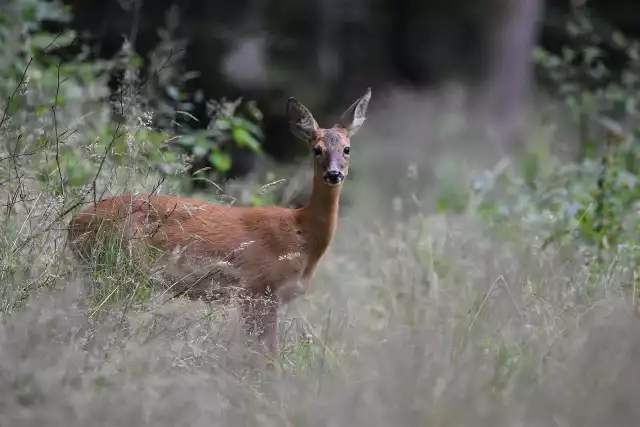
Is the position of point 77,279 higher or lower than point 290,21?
higher

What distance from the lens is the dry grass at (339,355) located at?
362cm

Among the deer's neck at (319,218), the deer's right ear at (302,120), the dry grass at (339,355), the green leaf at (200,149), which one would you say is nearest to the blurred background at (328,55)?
the green leaf at (200,149)

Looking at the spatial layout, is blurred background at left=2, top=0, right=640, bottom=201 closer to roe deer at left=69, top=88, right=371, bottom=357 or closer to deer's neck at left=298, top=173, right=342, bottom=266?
roe deer at left=69, top=88, right=371, bottom=357

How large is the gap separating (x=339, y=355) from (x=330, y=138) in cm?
150

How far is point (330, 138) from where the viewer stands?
5.70 meters

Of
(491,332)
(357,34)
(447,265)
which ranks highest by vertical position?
(491,332)

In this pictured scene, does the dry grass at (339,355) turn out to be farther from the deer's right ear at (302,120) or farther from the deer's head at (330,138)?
the deer's right ear at (302,120)

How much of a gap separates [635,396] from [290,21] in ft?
37.2

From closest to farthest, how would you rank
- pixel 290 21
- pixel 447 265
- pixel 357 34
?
pixel 447 265 < pixel 290 21 < pixel 357 34

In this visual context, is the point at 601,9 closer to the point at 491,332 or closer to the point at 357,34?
the point at 357,34

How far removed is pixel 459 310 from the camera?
517 cm

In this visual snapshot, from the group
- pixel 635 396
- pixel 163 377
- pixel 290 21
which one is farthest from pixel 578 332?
pixel 290 21

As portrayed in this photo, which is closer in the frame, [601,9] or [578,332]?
[578,332]

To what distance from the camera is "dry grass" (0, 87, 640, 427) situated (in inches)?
142
